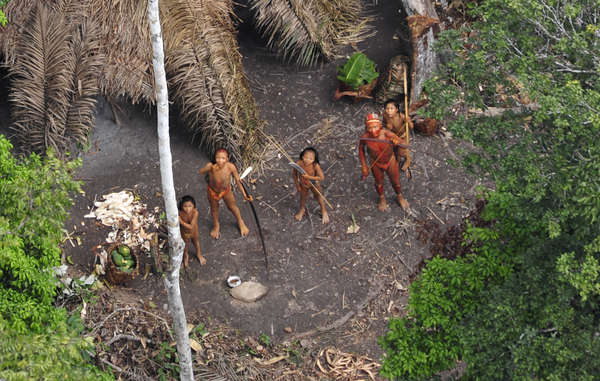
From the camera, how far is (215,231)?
10078 millimetres

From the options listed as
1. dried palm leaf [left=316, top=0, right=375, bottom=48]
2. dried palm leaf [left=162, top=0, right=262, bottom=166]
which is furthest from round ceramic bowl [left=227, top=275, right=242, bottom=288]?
dried palm leaf [left=316, top=0, right=375, bottom=48]

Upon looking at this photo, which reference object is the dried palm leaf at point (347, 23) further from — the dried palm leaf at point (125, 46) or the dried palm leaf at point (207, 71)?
the dried palm leaf at point (125, 46)

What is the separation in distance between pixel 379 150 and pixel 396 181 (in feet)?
2.00

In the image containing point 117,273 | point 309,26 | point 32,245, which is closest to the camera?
point 32,245

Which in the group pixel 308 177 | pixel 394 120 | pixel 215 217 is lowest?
pixel 215 217

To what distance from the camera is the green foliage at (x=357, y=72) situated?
11609mm

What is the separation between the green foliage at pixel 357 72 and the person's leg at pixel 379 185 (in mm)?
2176

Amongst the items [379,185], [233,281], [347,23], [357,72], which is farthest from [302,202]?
[347,23]

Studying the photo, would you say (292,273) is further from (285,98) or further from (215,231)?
(285,98)

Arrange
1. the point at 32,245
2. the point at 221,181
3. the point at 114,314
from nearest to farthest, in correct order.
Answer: the point at 32,245, the point at 114,314, the point at 221,181

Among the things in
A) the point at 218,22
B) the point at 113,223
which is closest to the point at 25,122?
the point at 113,223

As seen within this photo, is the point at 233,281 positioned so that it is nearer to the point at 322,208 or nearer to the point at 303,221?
the point at 303,221

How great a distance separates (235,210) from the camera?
993 cm

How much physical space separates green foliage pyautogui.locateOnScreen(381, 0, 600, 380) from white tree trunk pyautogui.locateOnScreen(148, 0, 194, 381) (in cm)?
216
